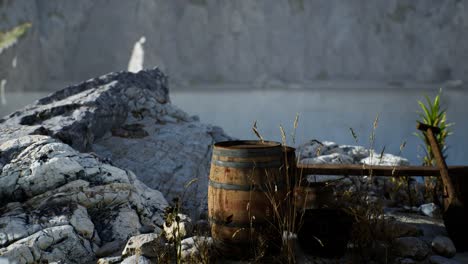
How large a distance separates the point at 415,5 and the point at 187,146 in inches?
3352

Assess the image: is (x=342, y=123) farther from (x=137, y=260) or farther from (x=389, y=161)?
(x=137, y=260)

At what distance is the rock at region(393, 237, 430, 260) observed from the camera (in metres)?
4.45

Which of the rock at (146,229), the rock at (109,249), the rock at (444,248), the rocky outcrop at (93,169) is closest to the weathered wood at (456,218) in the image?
the rock at (444,248)

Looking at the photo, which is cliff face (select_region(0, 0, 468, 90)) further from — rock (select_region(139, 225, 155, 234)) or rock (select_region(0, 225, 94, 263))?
rock (select_region(0, 225, 94, 263))

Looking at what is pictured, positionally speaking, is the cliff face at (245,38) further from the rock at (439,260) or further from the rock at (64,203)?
the rock at (439,260)

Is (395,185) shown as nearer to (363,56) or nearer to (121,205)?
(121,205)

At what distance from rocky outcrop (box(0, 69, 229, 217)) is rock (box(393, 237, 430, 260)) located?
133 inches

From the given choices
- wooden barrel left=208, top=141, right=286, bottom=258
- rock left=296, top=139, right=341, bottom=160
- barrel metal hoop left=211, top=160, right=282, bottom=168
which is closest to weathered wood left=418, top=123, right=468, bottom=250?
wooden barrel left=208, top=141, right=286, bottom=258

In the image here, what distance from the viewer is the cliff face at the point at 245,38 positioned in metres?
80.6

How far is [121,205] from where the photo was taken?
5605 millimetres

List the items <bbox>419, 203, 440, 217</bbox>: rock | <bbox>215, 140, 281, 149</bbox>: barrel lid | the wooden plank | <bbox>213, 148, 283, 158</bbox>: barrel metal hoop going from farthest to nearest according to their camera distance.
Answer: <bbox>419, 203, 440, 217</bbox>: rock, the wooden plank, <bbox>215, 140, 281, 149</bbox>: barrel lid, <bbox>213, 148, 283, 158</bbox>: barrel metal hoop

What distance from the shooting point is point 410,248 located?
4.50 metres

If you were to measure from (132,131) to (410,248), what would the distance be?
5.70m

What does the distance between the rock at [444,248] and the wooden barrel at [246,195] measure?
171 centimetres
